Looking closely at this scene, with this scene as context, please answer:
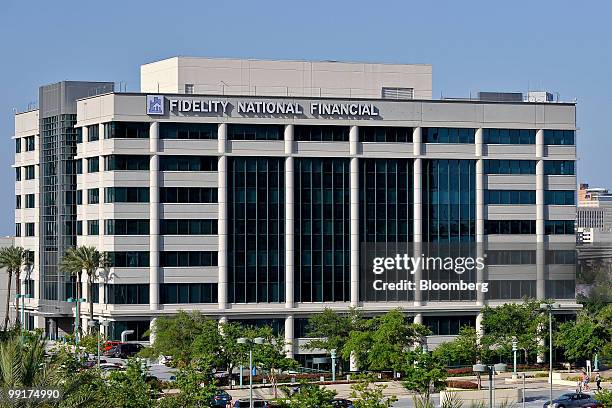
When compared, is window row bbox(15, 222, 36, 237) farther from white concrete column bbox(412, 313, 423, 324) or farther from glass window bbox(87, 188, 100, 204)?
white concrete column bbox(412, 313, 423, 324)

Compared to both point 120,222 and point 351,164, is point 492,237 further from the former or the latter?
point 120,222

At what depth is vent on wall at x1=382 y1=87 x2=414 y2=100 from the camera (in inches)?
5266

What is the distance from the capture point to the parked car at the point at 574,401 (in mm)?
95562

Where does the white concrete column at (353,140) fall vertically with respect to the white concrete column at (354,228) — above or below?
above

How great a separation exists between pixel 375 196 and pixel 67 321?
33.9 m

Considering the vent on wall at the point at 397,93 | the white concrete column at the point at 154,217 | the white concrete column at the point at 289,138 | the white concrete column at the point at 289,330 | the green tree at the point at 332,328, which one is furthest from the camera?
the vent on wall at the point at 397,93

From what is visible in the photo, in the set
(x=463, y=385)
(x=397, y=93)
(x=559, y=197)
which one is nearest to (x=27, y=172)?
(x=397, y=93)

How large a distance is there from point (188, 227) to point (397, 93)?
24.5m

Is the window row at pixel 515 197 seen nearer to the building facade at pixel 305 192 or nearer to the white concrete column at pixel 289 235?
the building facade at pixel 305 192

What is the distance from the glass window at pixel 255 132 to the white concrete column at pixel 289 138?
44 cm

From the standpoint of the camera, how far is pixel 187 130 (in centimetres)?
12375

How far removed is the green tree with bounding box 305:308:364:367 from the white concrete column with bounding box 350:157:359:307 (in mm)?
6073

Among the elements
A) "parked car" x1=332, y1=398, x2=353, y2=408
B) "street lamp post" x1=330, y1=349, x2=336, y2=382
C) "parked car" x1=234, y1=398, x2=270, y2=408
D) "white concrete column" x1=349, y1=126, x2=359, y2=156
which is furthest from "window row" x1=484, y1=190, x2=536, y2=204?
"parked car" x1=234, y1=398, x2=270, y2=408

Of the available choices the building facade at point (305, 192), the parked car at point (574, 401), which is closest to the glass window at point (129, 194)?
the building facade at point (305, 192)
